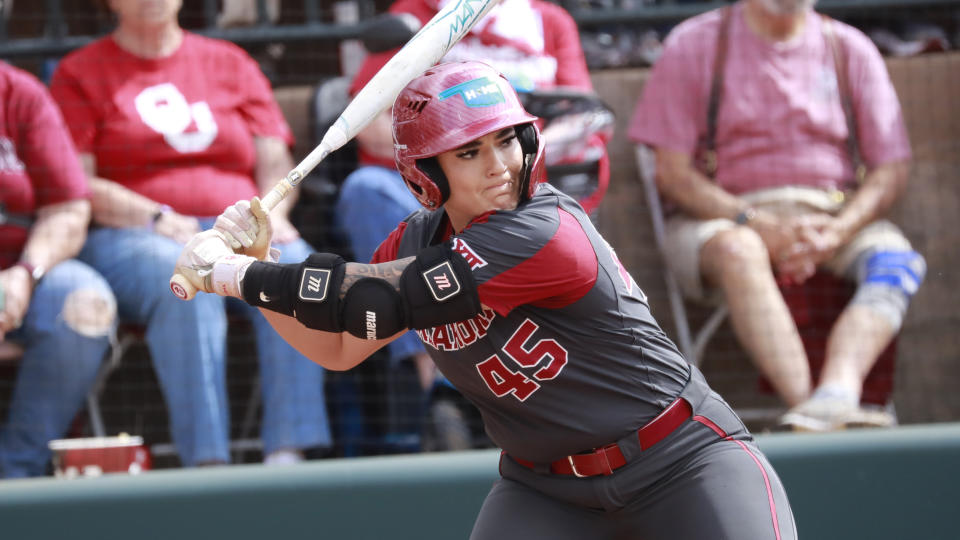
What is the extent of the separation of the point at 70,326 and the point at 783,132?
2518 mm

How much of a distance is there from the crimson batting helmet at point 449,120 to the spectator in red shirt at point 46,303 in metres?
1.72

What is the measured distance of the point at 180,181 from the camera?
3.97 meters

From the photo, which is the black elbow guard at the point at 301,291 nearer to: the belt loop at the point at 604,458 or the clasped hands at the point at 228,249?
the clasped hands at the point at 228,249

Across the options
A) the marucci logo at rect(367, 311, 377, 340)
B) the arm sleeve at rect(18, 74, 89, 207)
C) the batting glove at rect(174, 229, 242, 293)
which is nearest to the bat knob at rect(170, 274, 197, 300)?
the batting glove at rect(174, 229, 242, 293)

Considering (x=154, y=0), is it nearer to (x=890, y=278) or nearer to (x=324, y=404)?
(x=324, y=404)

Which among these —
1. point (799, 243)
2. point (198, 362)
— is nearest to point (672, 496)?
point (198, 362)

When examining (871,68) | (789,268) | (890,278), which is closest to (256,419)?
(789,268)

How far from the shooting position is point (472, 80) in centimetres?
232

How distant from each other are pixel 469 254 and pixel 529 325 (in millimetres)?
209

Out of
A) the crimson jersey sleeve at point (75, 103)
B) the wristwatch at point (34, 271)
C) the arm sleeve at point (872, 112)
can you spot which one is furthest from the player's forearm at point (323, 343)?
the arm sleeve at point (872, 112)

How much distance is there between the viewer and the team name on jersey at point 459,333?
91.3 inches

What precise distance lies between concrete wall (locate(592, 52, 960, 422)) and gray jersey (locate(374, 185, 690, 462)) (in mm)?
1977

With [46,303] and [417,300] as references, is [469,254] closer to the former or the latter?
[417,300]

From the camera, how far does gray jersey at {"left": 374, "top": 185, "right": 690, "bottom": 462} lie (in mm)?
2256
